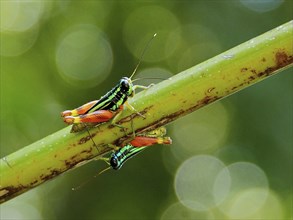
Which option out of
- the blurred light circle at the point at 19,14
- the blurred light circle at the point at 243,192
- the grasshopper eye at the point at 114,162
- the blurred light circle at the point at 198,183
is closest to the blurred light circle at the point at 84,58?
the blurred light circle at the point at 19,14

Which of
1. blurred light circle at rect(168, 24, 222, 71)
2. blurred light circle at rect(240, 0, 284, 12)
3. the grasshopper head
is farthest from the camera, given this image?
blurred light circle at rect(168, 24, 222, 71)

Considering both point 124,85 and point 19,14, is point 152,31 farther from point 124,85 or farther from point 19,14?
point 124,85

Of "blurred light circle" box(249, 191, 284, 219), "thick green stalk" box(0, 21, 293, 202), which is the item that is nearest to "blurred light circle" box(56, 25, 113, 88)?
"blurred light circle" box(249, 191, 284, 219)

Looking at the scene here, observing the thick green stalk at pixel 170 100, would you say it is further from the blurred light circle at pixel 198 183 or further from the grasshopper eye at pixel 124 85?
the blurred light circle at pixel 198 183

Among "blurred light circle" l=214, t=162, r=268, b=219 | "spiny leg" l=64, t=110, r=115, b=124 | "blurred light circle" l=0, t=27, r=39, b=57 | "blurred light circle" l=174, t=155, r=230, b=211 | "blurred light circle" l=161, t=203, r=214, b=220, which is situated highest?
"blurred light circle" l=0, t=27, r=39, b=57

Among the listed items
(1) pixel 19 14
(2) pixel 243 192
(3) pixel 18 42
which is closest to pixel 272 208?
(2) pixel 243 192

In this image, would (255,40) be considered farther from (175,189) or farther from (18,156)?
(175,189)

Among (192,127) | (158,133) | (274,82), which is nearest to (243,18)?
(274,82)

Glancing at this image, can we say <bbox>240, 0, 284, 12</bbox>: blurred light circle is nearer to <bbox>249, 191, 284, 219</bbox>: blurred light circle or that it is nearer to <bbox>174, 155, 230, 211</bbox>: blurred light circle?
<bbox>174, 155, 230, 211</bbox>: blurred light circle

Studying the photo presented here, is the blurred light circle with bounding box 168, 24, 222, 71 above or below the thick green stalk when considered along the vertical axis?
above
